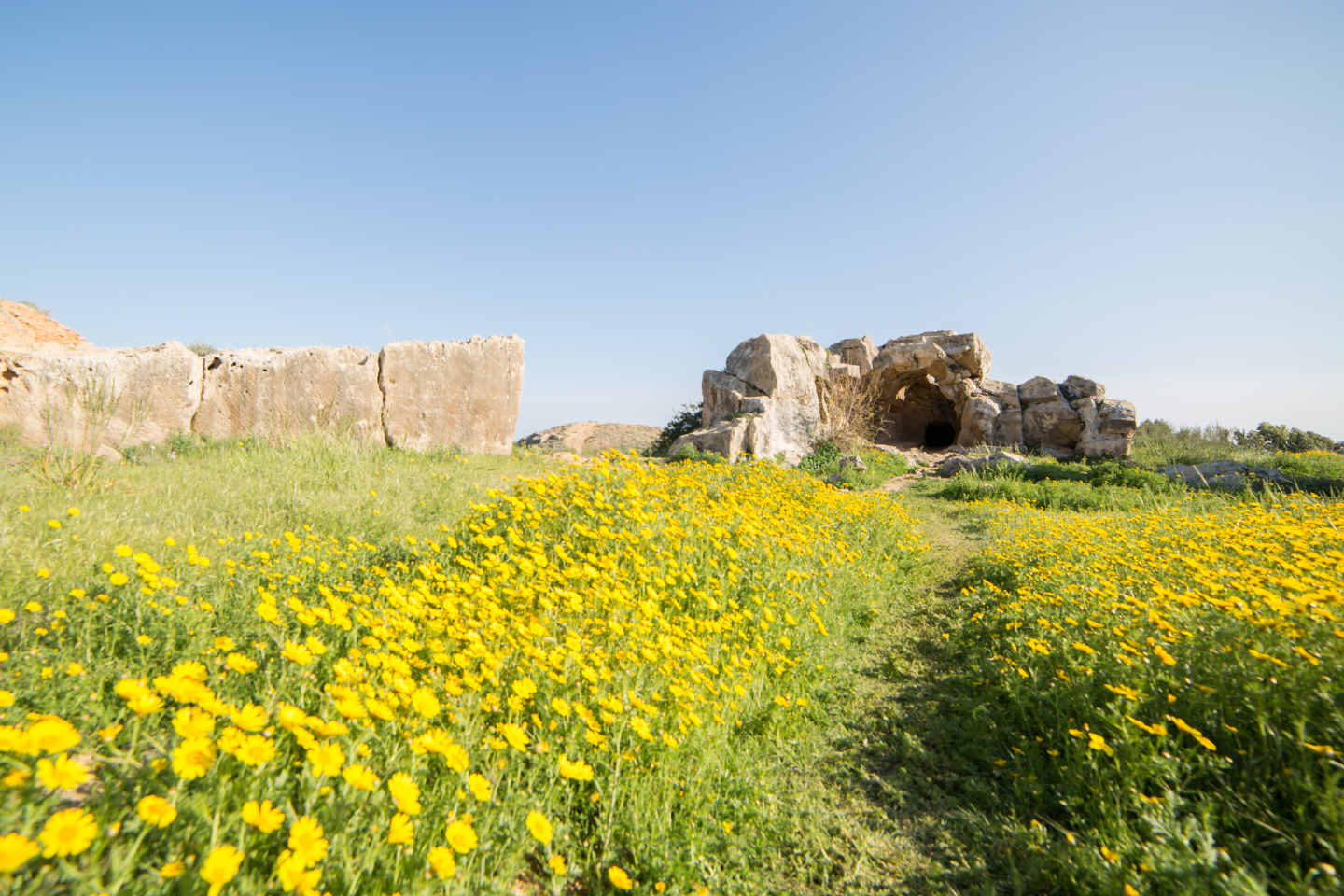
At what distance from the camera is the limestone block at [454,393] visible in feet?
35.7

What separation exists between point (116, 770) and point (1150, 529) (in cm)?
826

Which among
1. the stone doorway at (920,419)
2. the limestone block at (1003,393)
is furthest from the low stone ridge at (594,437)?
the limestone block at (1003,393)

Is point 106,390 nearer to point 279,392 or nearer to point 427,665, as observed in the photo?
point 279,392

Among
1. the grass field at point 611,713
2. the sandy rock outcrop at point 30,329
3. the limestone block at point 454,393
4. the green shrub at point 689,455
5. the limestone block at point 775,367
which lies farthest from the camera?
the limestone block at point 775,367

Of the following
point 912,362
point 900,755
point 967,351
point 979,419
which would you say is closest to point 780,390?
point 912,362

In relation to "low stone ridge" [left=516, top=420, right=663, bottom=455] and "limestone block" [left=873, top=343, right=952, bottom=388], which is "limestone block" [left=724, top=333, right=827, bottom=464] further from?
"limestone block" [left=873, top=343, right=952, bottom=388]

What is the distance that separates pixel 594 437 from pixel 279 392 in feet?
35.4

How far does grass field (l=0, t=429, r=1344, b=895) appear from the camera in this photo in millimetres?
1546

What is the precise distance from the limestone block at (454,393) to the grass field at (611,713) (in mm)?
6170

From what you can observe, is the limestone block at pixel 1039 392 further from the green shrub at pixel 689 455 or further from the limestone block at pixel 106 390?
the limestone block at pixel 106 390

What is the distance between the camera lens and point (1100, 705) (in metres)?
2.96

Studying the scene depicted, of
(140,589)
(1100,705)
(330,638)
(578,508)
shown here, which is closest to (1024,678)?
(1100,705)

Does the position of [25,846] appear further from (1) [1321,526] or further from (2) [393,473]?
(1) [1321,526]

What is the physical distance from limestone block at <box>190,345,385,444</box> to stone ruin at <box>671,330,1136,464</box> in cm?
679
